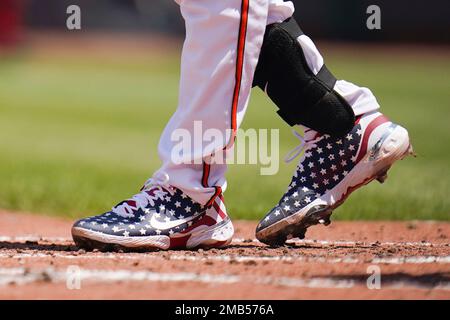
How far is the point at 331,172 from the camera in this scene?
354 cm

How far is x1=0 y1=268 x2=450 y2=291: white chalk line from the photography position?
8.88ft

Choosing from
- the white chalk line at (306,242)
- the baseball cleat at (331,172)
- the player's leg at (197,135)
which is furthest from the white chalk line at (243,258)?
the white chalk line at (306,242)

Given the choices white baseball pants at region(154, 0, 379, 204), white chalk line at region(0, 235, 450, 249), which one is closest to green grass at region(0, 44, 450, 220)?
white chalk line at region(0, 235, 450, 249)

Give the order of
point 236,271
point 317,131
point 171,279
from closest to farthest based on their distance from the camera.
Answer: point 171,279 → point 236,271 → point 317,131

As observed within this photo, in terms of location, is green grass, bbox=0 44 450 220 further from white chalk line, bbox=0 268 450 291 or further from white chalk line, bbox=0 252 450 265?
white chalk line, bbox=0 268 450 291

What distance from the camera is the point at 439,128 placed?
11539 mm

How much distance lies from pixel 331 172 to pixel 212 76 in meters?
0.63

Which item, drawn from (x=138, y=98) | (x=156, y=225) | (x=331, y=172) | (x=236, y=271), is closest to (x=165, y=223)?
(x=156, y=225)

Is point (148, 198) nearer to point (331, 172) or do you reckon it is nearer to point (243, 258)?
point (243, 258)

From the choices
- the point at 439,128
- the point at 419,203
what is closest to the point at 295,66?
the point at 419,203

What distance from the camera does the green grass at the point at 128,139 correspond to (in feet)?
18.6
